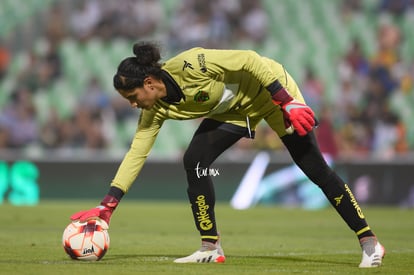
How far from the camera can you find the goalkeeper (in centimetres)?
745

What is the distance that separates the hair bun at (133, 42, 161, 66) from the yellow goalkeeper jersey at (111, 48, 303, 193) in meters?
0.16

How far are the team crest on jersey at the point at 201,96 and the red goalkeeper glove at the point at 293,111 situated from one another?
0.51 meters

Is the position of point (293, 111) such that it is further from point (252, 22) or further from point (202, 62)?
point (252, 22)

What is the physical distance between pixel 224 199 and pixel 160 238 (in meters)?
8.57

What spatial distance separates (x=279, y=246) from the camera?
33.5 feet

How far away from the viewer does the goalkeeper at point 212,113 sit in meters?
7.45

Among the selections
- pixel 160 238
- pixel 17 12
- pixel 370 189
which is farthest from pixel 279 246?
pixel 17 12

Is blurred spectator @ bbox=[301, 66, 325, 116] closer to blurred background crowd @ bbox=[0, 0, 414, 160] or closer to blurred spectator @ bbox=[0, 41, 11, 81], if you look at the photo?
blurred background crowd @ bbox=[0, 0, 414, 160]

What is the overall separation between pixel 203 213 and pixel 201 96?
3.56 ft

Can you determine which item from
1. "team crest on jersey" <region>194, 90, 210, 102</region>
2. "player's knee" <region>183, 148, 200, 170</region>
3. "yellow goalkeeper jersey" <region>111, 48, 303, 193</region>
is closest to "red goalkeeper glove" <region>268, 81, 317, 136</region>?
"yellow goalkeeper jersey" <region>111, 48, 303, 193</region>

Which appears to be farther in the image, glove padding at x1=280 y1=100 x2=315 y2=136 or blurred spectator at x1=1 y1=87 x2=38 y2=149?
blurred spectator at x1=1 y1=87 x2=38 y2=149

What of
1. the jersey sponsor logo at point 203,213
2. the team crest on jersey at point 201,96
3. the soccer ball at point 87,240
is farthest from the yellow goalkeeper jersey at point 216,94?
the jersey sponsor logo at point 203,213

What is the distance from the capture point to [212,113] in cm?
800

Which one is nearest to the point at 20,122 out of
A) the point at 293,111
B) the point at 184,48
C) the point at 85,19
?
the point at 85,19
